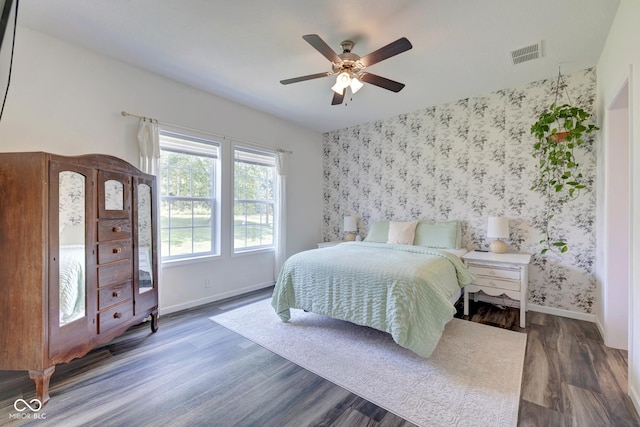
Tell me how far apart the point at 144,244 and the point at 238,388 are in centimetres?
157

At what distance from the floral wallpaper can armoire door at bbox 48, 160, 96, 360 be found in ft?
11.7

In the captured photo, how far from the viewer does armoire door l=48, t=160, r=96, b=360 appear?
1.81 meters

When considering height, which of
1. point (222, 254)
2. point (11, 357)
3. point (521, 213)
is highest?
point (521, 213)

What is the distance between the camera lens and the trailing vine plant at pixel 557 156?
275 centimetres

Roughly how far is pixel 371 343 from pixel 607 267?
2.17 m

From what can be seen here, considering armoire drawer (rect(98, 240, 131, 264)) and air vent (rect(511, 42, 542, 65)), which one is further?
air vent (rect(511, 42, 542, 65))

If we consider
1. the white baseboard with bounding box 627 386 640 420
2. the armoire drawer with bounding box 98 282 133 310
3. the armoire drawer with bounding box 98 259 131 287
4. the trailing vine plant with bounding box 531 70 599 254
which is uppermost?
the trailing vine plant with bounding box 531 70 599 254

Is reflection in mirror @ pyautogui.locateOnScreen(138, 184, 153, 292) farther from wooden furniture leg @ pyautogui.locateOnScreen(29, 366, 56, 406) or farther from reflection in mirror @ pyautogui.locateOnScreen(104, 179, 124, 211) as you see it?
wooden furniture leg @ pyautogui.locateOnScreen(29, 366, 56, 406)

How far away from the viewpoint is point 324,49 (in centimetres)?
200

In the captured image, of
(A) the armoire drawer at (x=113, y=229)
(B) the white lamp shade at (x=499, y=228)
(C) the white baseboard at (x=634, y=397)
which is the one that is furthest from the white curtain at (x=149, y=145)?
(C) the white baseboard at (x=634, y=397)

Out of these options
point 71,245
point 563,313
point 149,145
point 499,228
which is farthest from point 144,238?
point 563,313

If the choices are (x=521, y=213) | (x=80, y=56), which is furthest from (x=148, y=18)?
(x=521, y=213)

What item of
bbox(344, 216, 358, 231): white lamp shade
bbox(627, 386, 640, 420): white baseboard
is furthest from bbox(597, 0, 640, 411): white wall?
bbox(344, 216, 358, 231): white lamp shade

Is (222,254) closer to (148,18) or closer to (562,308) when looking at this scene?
(148,18)
